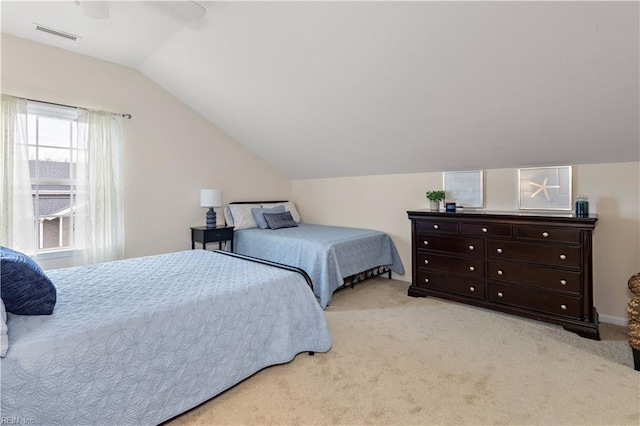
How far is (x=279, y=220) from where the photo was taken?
4508 mm

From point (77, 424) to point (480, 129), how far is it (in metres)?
3.35

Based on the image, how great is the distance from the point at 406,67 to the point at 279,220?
2684mm

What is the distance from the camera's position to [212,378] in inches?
68.8

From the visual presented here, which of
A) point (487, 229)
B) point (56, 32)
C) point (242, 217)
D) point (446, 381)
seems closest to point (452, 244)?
point (487, 229)

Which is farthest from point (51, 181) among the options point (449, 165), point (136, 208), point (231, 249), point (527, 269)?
point (527, 269)

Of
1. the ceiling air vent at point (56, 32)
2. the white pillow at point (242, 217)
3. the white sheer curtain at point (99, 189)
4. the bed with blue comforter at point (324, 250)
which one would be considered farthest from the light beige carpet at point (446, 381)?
the ceiling air vent at point (56, 32)

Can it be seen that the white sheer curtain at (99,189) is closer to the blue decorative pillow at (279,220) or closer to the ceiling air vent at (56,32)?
the ceiling air vent at (56,32)

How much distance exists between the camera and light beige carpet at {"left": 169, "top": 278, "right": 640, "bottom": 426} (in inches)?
65.5

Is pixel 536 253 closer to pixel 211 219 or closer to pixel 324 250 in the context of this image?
pixel 324 250

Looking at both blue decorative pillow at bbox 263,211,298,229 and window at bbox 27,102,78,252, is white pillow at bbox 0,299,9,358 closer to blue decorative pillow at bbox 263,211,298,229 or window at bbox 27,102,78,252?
window at bbox 27,102,78,252

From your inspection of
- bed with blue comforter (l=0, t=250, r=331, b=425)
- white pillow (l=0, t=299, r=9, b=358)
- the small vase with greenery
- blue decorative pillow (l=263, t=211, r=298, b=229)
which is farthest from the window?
the small vase with greenery

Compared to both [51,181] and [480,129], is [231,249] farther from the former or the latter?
[480,129]

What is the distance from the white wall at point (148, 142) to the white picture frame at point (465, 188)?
2.84 m

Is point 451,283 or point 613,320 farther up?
point 451,283
